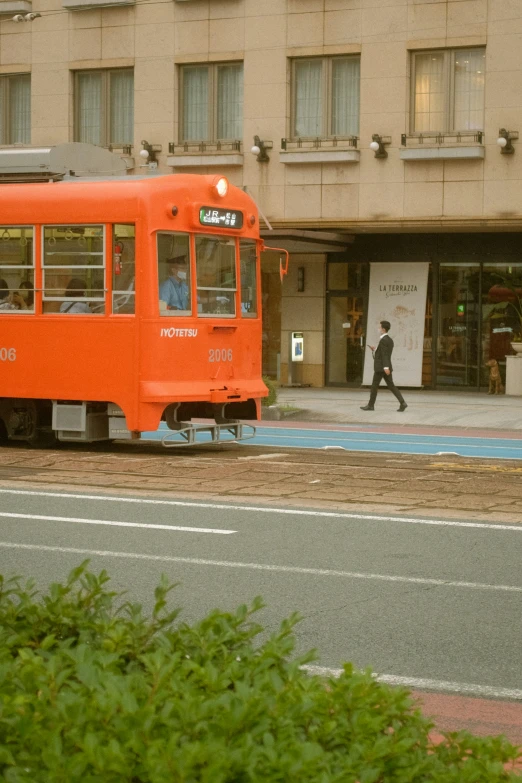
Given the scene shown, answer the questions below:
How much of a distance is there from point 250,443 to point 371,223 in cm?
1185

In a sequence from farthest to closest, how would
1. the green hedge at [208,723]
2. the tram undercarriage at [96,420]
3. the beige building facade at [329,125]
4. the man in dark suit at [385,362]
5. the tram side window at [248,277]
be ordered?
the beige building facade at [329,125]
the man in dark suit at [385,362]
the tram side window at [248,277]
the tram undercarriage at [96,420]
the green hedge at [208,723]

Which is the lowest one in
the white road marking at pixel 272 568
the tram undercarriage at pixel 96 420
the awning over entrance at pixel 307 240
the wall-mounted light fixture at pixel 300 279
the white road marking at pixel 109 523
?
the white road marking at pixel 272 568

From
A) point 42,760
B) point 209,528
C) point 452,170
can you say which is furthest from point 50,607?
point 452,170

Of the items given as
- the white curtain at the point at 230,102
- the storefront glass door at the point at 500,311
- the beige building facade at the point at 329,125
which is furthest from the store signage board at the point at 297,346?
the white curtain at the point at 230,102

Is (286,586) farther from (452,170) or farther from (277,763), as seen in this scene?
(452,170)

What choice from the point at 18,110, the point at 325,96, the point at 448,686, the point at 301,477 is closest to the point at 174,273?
the point at 301,477

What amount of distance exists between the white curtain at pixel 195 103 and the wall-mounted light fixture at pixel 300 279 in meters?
3.76

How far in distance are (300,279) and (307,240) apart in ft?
6.91

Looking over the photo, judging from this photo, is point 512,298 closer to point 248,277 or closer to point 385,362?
point 385,362

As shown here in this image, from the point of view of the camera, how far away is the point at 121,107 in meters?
32.1

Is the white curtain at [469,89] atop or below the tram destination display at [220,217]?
atop

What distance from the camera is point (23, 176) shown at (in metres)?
16.7

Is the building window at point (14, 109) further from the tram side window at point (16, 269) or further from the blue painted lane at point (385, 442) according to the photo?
the tram side window at point (16, 269)

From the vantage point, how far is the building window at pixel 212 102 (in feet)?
101
